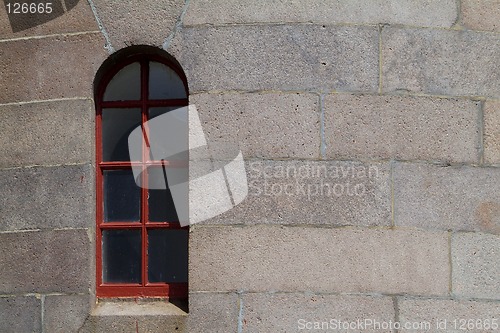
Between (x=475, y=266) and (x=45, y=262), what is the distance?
2.84 meters

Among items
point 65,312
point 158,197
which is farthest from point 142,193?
point 65,312

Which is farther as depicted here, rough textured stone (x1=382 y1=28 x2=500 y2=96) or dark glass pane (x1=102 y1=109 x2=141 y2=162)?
dark glass pane (x1=102 y1=109 x2=141 y2=162)

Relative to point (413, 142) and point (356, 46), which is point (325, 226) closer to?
point (413, 142)

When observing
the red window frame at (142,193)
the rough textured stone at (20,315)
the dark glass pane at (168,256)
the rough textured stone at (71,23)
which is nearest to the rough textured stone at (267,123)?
the red window frame at (142,193)

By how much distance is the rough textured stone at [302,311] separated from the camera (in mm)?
6422

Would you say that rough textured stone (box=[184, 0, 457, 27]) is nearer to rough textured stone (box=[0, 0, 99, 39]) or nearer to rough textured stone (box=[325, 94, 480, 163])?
rough textured stone (box=[325, 94, 480, 163])

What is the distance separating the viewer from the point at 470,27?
682cm

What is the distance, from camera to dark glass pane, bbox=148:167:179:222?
271 inches

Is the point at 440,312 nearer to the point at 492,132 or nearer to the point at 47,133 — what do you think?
the point at 492,132

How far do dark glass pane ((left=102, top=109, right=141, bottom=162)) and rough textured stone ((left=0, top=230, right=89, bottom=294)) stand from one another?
2.05 ft

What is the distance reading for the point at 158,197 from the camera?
22.7 feet

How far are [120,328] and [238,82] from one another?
70.6 inches

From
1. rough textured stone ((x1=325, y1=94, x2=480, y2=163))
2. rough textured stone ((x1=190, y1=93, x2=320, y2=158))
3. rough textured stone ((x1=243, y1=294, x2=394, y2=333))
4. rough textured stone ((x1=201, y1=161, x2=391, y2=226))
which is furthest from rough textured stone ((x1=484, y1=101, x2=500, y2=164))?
rough textured stone ((x1=243, y1=294, x2=394, y2=333))

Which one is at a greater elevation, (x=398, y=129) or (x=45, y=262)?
(x=398, y=129)
